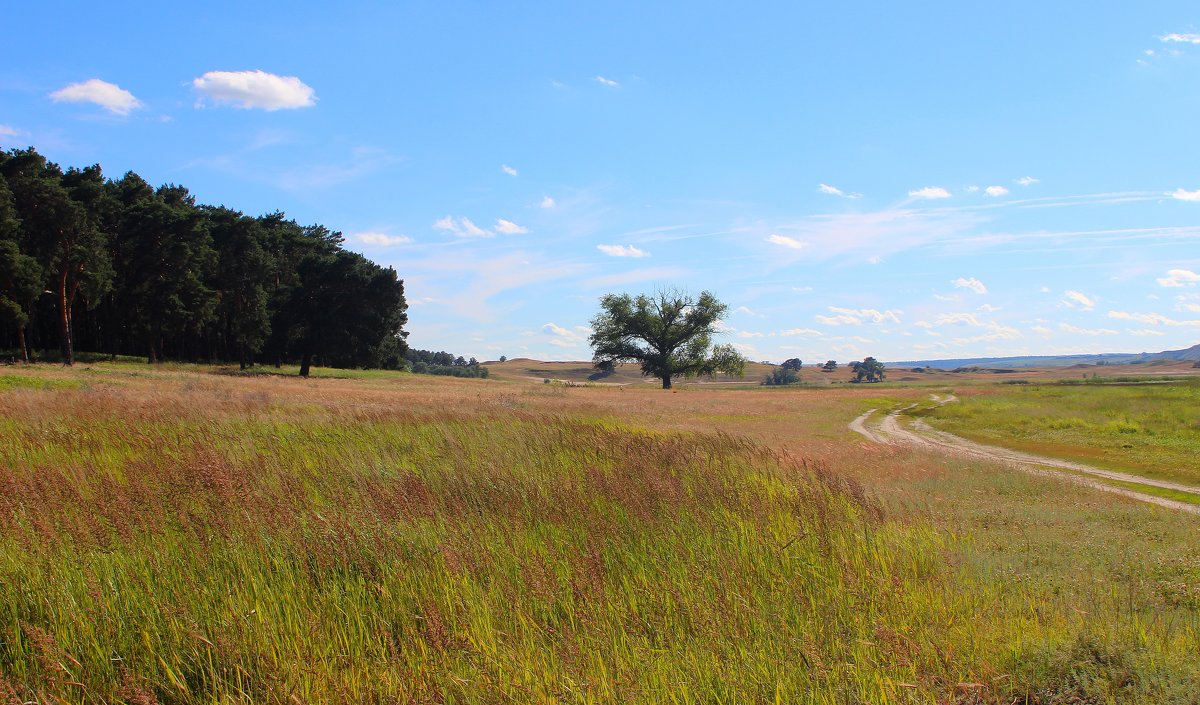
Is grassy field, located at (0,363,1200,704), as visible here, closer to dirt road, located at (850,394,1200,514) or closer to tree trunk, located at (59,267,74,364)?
dirt road, located at (850,394,1200,514)

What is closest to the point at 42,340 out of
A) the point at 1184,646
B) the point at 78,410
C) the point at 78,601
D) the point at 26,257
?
the point at 26,257

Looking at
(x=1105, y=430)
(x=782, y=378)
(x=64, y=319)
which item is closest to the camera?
(x=1105, y=430)

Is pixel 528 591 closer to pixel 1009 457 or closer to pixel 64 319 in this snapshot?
pixel 1009 457

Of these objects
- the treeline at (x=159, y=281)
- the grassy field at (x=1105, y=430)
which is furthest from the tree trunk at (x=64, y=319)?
the grassy field at (x=1105, y=430)

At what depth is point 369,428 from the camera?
11.8 meters

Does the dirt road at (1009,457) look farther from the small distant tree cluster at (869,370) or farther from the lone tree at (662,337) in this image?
the small distant tree cluster at (869,370)

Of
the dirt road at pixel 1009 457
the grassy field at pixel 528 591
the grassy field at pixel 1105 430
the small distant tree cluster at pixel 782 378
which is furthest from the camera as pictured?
the small distant tree cluster at pixel 782 378

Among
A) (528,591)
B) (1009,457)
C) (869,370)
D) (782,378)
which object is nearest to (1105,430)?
(1009,457)

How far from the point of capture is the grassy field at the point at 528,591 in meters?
3.72

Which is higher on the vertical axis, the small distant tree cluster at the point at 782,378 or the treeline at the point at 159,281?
the treeline at the point at 159,281

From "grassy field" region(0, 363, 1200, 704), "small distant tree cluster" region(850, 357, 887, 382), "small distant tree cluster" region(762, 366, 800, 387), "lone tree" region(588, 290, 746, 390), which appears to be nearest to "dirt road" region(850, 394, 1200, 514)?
"grassy field" region(0, 363, 1200, 704)

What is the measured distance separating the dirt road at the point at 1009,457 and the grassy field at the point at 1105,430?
0.80 meters

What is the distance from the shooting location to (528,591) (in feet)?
15.3

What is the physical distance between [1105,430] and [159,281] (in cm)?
6127
